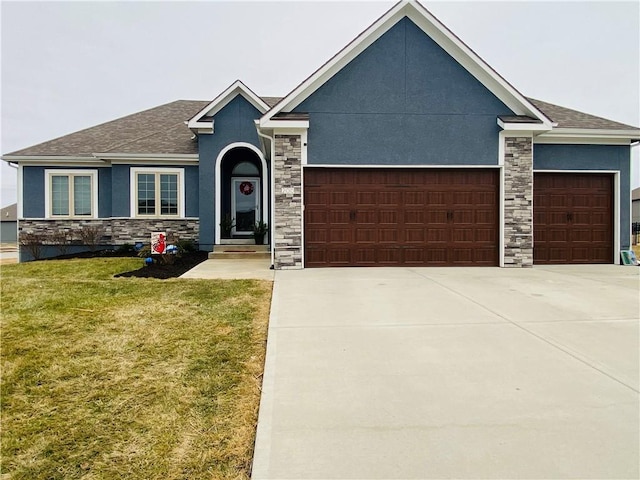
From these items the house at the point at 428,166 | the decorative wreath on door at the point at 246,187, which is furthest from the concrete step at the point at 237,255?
the decorative wreath on door at the point at 246,187

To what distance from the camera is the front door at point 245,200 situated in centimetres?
1582

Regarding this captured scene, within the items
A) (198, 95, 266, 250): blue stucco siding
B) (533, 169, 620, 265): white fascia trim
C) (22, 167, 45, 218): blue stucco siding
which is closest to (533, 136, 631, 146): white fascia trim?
(533, 169, 620, 265): white fascia trim

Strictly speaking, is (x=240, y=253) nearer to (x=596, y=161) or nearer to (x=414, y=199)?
(x=414, y=199)

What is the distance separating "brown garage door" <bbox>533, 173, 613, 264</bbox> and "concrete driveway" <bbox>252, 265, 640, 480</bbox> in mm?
5353

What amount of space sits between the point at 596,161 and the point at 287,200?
923 cm

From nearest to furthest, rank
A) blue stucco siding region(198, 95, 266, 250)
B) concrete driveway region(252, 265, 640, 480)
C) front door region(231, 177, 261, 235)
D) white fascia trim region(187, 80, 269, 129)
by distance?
concrete driveway region(252, 265, 640, 480)
white fascia trim region(187, 80, 269, 129)
blue stucco siding region(198, 95, 266, 250)
front door region(231, 177, 261, 235)

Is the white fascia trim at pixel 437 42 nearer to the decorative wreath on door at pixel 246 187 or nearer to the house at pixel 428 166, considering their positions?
the house at pixel 428 166

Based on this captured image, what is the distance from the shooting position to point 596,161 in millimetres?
11977

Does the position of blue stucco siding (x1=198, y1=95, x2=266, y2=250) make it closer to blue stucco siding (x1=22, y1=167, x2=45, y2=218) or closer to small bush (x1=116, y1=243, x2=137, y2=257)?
small bush (x1=116, y1=243, x2=137, y2=257)

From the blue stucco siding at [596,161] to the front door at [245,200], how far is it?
9.69 meters

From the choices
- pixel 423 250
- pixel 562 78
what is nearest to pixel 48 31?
pixel 423 250

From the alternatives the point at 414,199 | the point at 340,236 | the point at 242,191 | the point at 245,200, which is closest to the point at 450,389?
the point at 340,236

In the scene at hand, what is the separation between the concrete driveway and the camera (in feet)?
8.12

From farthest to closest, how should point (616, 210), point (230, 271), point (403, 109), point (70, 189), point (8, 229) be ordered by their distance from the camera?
1. point (8, 229)
2. point (70, 189)
3. point (616, 210)
4. point (403, 109)
5. point (230, 271)
